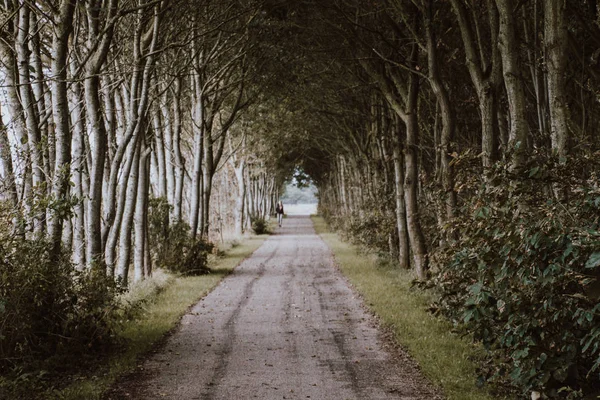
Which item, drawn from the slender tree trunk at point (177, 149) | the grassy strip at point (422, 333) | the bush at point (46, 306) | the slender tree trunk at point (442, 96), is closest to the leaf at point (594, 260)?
the grassy strip at point (422, 333)

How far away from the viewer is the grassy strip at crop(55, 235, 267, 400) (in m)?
7.22

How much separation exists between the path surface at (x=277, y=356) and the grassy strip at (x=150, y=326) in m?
0.22

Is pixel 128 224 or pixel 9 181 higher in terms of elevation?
pixel 9 181

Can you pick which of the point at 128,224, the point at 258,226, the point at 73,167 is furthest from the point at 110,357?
the point at 258,226

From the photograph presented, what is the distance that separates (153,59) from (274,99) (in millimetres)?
15426

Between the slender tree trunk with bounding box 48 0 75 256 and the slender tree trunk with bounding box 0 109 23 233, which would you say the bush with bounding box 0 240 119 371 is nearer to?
the slender tree trunk with bounding box 0 109 23 233

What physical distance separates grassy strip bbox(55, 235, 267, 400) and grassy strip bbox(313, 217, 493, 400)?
380 centimetres

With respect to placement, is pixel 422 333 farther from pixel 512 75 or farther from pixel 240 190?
pixel 240 190

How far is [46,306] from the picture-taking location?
823 cm

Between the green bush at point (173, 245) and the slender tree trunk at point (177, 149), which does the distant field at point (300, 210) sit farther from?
the green bush at point (173, 245)

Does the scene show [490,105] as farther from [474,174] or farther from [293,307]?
[293,307]

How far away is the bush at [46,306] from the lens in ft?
23.6

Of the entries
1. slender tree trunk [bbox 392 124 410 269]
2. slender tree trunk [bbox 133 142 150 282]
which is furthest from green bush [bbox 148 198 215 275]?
slender tree trunk [bbox 392 124 410 269]

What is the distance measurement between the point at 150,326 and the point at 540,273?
24.7ft
